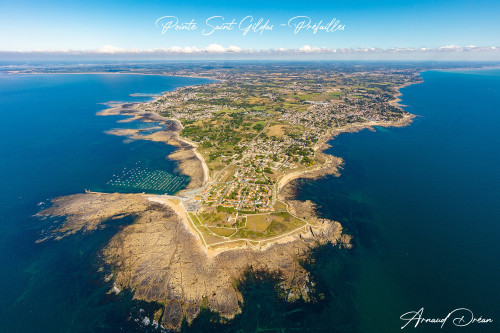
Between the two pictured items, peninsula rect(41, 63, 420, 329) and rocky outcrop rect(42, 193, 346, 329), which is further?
peninsula rect(41, 63, 420, 329)

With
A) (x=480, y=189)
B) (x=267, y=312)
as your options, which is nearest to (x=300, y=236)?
(x=267, y=312)

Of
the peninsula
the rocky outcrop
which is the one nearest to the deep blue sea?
the rocky outcrop

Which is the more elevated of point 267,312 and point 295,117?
point 295,117

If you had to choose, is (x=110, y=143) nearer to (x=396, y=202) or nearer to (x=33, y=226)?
(x=33, y=226)

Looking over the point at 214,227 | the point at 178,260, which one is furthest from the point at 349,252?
the point at 178,260

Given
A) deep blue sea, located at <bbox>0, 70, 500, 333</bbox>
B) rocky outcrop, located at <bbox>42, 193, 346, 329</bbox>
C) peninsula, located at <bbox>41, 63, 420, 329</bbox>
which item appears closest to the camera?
deep blue sea, located at <bbox>0, 70, 500, 333</bbox>

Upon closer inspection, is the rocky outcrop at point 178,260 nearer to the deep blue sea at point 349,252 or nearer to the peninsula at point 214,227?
the peninsula at point 214,227

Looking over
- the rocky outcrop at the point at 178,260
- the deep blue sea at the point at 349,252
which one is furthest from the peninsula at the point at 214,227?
the deep blue sea at the point at 349,252

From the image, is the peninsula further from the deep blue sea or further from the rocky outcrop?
the deep blue sea
